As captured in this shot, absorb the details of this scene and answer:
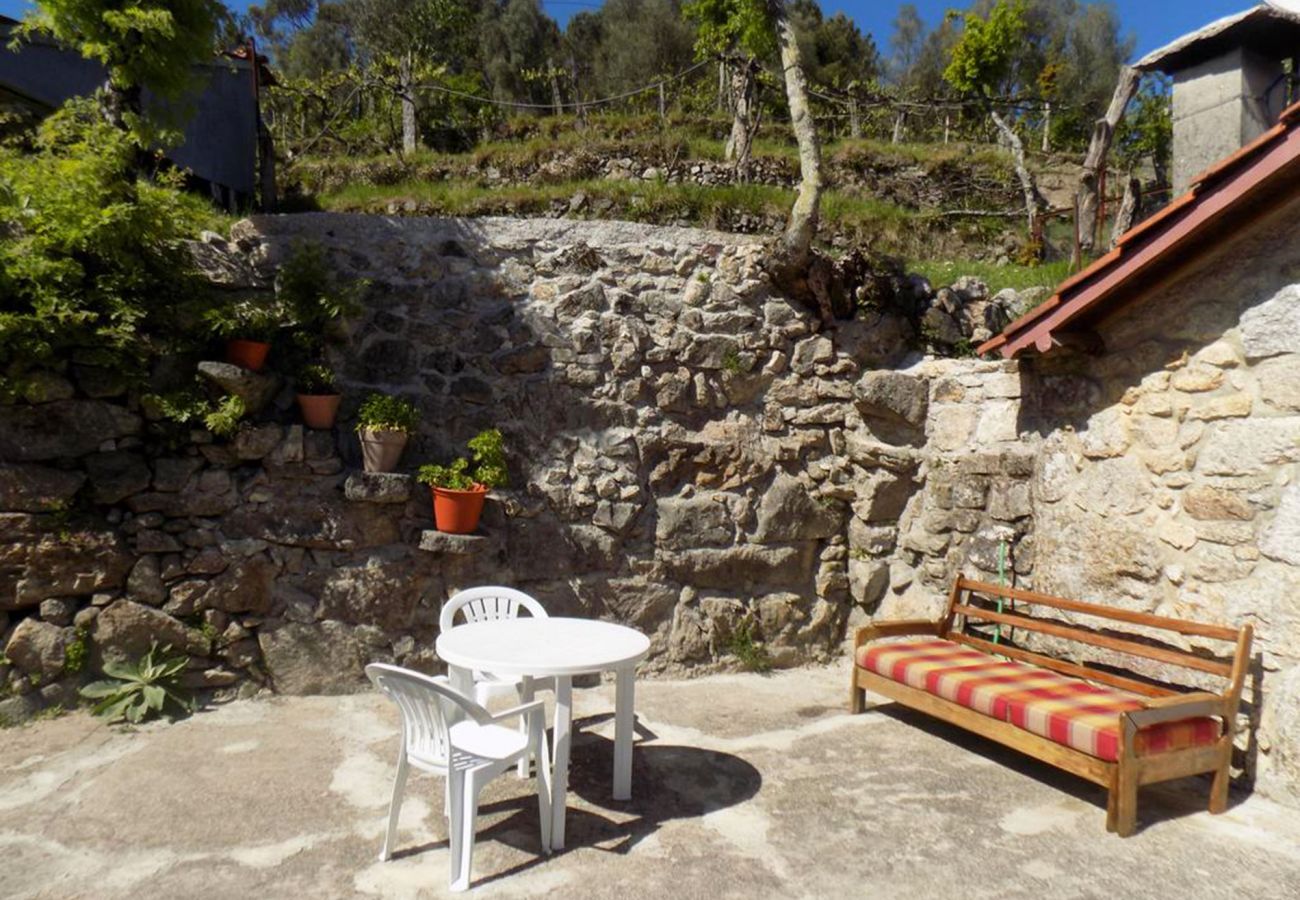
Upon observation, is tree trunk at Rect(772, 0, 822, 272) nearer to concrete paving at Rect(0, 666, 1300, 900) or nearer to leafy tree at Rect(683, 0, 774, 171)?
leafy tree at Rect(683, 0, 774, 171)

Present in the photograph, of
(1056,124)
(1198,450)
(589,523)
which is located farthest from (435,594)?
(1056,124)

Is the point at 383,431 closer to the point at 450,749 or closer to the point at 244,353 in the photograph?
the point at 244,353

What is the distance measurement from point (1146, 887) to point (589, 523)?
358 cm

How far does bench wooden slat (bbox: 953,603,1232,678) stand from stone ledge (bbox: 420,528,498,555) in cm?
290

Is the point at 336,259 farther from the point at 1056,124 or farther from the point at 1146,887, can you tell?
the point at 1056,124

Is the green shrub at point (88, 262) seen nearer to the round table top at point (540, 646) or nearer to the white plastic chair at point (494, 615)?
the white plastic chair at point (494, 615)

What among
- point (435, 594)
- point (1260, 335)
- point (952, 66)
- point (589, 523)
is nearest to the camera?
point (1260, 335)

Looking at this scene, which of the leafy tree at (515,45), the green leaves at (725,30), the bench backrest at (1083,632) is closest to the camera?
the bench backrest at (1083,632)

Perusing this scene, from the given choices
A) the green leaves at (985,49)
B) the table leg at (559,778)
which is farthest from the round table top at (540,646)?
the green leaves at (985,49)

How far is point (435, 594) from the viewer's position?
17.6ft

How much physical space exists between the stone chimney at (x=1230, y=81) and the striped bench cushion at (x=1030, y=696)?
320 centimetres

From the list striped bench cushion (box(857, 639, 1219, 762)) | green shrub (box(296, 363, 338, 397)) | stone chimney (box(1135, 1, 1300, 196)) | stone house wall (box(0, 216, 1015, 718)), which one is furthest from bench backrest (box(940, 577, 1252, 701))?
green shrub (box(296, 363, 338, 397))

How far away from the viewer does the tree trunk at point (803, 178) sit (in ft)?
20.6

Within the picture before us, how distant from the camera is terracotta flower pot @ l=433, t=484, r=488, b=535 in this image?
207 inches
